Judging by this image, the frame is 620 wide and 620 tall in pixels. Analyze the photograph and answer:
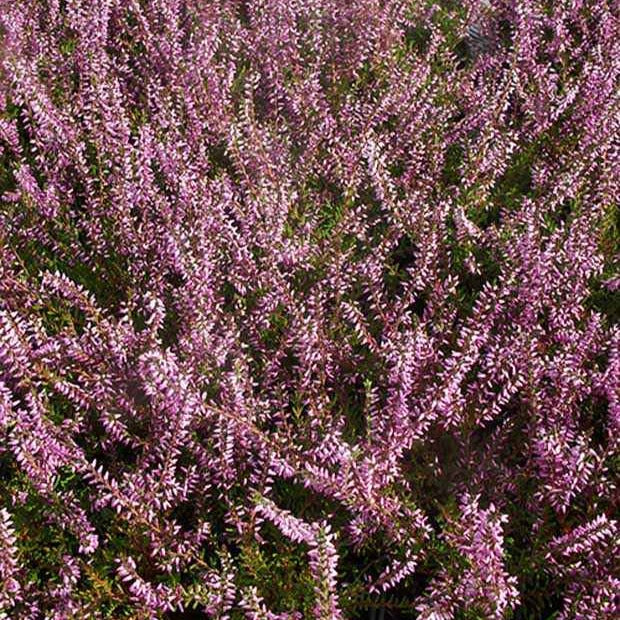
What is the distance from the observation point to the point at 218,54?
500cm

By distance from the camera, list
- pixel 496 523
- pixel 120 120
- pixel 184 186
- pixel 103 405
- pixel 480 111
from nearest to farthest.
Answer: pixel 496 523 < pixel 103 405 < pixel 184 186 < pixel 120 120 < pixel 480 111

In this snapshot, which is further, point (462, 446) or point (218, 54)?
point (218, 54)

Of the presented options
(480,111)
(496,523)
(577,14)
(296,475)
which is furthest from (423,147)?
(496,523)

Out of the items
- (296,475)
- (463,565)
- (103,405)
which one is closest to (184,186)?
(103,405)

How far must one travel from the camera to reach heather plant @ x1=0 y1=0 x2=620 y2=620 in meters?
2.77

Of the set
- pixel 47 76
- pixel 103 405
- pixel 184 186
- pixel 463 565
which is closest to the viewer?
pixel 463 565

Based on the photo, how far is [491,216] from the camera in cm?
434

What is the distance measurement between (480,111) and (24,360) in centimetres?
255

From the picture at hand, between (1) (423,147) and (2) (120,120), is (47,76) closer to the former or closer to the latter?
(2) (120,120)

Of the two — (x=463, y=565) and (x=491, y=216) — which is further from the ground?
(x=491, y=216)

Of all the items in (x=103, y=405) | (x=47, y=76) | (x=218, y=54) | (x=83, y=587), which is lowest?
(x=83, y=587)

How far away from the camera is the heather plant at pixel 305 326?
2.77 meters

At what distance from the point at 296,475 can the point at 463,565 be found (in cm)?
61

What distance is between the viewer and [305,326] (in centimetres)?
304
